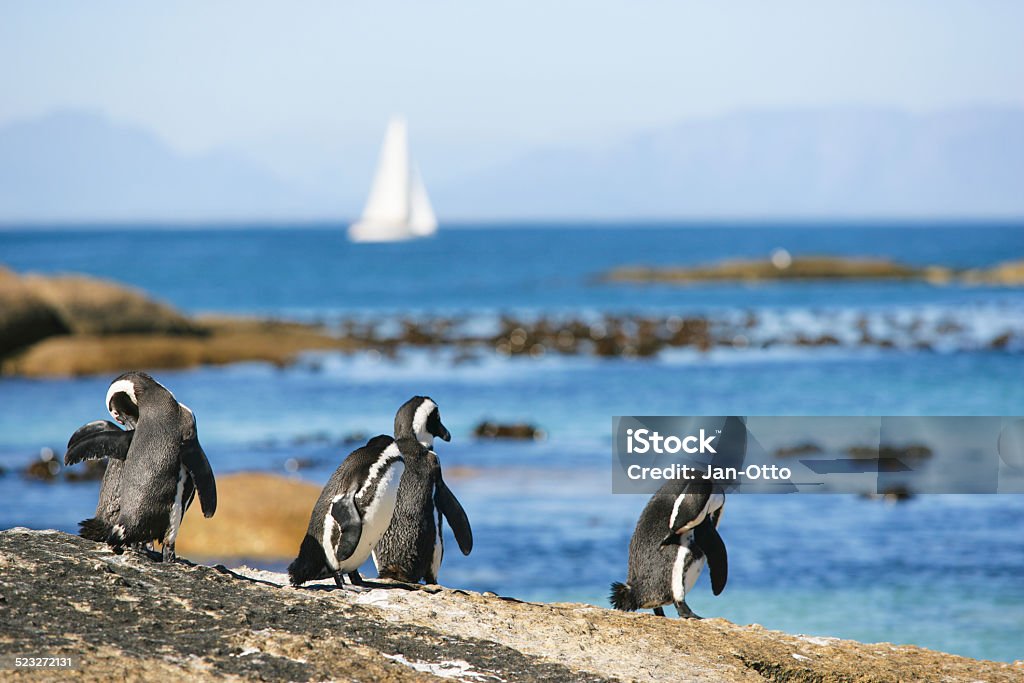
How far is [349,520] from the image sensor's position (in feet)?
21.4

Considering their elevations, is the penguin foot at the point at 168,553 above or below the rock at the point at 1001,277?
below

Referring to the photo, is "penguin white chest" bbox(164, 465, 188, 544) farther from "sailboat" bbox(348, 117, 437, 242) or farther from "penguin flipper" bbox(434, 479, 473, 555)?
"sailboat" bbox(348, 117, 437, 242)

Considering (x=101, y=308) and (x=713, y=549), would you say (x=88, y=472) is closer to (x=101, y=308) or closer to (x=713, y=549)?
(x=713, y=549)

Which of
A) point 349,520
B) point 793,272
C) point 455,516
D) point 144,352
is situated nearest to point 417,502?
point 455,516

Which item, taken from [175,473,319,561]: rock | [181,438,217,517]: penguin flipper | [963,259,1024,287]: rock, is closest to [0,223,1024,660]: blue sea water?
[175,473,319,561]: rock

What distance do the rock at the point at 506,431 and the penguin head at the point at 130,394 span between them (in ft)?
44.1

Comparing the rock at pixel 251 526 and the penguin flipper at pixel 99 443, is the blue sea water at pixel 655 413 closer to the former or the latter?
the rock at pixel 251 526

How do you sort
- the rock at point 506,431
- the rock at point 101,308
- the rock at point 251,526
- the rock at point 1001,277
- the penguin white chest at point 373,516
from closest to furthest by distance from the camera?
the penguin white chest at point 373,516 < the rock at point 251,526 < the rock at point 506,431 < the rock at point 101,308 < the rock at point 1001,277

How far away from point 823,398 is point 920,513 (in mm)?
10493

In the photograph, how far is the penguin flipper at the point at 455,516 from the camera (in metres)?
7.27

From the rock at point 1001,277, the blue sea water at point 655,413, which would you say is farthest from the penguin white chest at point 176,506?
the rock at point 1001,277

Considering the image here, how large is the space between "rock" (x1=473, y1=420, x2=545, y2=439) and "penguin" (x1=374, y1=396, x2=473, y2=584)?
12465 mm

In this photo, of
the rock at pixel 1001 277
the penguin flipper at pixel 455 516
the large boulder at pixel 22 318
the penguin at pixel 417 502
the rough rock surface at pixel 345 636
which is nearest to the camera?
the rough rock surface at pixel 345 636

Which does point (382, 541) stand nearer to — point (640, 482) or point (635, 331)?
point (640, 482)
